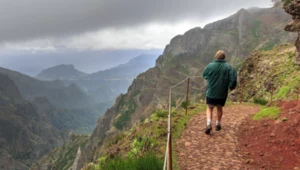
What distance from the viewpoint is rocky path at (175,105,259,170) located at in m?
7.51

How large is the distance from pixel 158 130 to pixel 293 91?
28.3 feet

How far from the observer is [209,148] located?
28.7ft

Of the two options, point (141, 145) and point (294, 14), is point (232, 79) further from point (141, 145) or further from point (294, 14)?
point (294, 14)

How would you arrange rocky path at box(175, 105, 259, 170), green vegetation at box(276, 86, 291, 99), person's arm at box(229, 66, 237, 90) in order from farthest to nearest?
green vegetation at box(276, 86, 291, 99) → person's arm at box(229, 66, 237, 90) → rocky path at box(175, 105, 259, 170)

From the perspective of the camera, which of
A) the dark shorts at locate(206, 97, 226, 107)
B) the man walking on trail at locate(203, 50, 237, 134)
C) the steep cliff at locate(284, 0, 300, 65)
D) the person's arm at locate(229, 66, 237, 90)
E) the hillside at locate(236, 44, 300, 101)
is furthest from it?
the steep cliff at locate(284, 0, 300, 65)

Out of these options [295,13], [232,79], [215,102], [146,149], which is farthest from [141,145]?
[295,13]

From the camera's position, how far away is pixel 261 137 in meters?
9.14

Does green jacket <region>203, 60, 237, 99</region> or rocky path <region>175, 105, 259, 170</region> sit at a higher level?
green jacket <region>203, 60, 237, 99</region>

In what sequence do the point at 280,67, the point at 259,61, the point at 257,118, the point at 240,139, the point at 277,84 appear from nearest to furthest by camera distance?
1. the point at 240,139
2. the point at 257,118
3. the point at 277,84
4. the point at 280,67
5. the point at 259,61

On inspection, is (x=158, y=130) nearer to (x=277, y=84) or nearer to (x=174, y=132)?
(x=174, y=132)

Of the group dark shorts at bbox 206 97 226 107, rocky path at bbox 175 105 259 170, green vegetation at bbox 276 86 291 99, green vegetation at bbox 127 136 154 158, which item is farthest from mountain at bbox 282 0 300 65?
green vegetation at bbox 127 136 154 158

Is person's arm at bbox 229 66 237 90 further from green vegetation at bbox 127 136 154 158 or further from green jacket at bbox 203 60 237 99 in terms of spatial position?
green vegetation at bbox 127 136 154 158

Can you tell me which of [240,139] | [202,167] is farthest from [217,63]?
[202,167]

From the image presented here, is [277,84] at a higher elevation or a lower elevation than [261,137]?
higher
